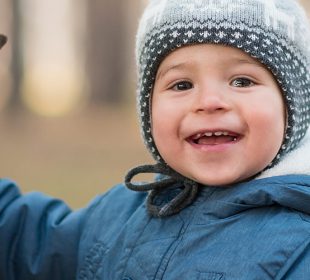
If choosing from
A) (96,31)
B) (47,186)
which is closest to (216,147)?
(47,186)

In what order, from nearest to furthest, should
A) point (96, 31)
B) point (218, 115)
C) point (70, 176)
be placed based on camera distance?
point (218, 115) < point (70, 176) < point (96, 31)

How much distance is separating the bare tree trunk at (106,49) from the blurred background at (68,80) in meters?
0.02

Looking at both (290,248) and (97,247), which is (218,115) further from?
(97,247)

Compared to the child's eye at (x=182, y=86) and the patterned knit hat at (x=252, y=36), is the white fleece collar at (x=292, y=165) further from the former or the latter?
the child's eye at (x=182, y=86)

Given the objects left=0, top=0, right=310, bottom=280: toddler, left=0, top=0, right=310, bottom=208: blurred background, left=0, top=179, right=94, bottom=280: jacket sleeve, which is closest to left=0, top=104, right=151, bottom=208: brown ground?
left=0, top=0, right=310, bottom=208: blurred background

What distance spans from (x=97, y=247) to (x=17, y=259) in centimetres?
28

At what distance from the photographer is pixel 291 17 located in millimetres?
2139

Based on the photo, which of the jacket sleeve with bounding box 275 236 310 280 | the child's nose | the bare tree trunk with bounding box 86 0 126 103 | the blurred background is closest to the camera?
the jacket sleeve with bounding box 275 236 310 280

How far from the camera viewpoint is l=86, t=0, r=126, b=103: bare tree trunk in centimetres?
1368

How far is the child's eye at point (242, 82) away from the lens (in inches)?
80.5

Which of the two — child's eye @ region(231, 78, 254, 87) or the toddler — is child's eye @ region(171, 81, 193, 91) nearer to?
the toddler

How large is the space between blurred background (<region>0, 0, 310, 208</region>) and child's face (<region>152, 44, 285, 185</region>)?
22.8 feet

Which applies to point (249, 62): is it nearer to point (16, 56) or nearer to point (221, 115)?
point (221, 115)

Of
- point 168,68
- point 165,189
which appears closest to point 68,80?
point 165,189
